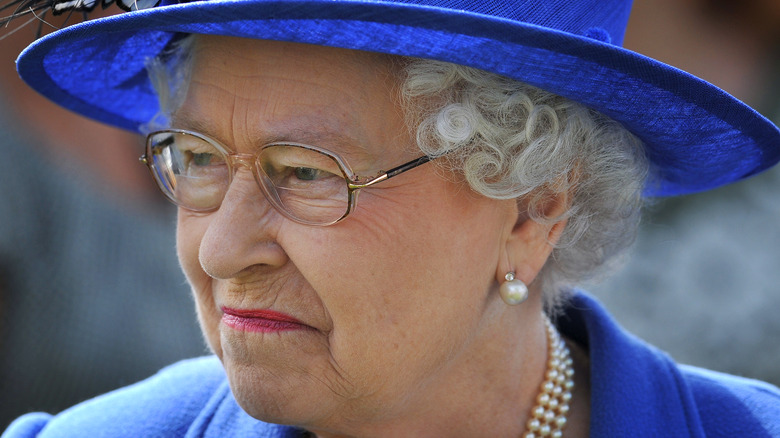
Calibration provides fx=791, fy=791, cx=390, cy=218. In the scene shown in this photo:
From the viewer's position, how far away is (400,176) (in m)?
1.78

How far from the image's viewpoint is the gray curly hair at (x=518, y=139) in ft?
5.79

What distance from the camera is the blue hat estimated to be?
1464mm

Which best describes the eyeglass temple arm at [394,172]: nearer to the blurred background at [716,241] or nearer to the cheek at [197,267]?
the cheek at [197,267]

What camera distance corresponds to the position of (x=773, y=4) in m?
4.41

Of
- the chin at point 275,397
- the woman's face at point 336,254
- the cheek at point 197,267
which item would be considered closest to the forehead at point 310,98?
the woman's face at point 336,254

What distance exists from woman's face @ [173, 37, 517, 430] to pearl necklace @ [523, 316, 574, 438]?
397 millimetres

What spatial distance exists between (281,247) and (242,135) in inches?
10.7

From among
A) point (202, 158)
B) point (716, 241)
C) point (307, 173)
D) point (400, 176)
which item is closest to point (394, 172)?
point (400, 176)

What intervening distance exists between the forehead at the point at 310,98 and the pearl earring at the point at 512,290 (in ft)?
1.53

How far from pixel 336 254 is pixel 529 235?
0.51 m

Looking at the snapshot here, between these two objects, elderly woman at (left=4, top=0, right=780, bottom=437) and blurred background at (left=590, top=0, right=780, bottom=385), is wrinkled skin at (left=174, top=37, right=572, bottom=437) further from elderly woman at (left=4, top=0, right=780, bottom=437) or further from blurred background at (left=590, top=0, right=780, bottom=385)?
blurred background at (left=590, top=0, right=780, bottom=385)

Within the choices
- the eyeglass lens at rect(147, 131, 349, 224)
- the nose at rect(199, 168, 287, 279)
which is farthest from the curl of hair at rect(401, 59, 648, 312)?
the nose at rect(199, 168, 287, 279)

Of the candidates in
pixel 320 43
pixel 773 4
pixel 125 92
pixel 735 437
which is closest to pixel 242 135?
pixel 320 43

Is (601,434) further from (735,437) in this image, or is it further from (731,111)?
(731,111)
